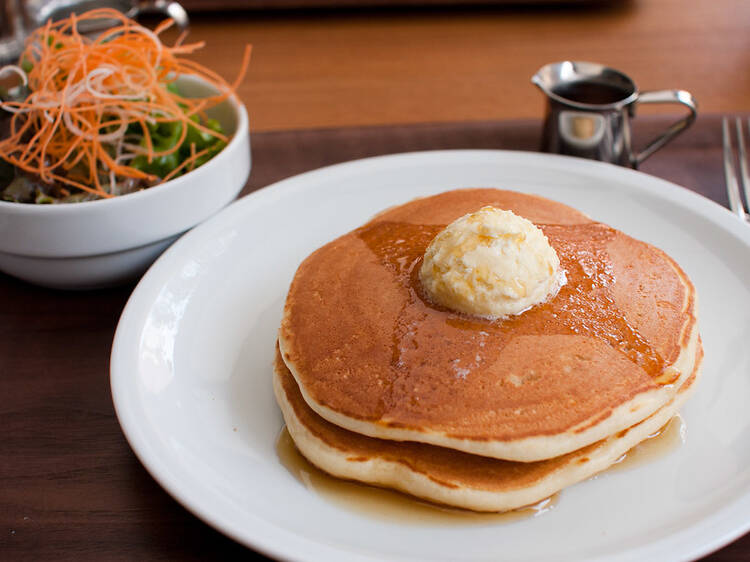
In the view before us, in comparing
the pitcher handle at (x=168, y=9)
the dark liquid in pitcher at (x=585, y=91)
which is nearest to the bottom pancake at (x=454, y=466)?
the dark liquid in pitcher at (x=585, y=91)

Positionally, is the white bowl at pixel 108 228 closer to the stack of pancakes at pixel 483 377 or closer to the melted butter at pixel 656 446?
the stack of pancakes at pixel 483 377

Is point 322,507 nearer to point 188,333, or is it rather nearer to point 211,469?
point 211,469

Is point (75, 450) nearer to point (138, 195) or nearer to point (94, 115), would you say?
point (138, 195)

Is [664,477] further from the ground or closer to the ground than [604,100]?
closer to the ground

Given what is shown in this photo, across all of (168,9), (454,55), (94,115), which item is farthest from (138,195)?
(454,55)

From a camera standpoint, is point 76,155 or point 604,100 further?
point 604,100

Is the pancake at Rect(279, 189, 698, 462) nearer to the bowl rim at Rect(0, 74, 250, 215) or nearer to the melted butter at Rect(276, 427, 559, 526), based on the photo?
the melted butter at Rect(276, 427, 559, 526)

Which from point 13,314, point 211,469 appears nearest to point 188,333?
point 211,469

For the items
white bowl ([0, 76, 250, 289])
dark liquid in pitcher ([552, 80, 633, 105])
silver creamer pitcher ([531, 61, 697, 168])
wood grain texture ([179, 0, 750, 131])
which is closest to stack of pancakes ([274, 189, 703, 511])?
white bowl ([0, 76, 250, 289])
